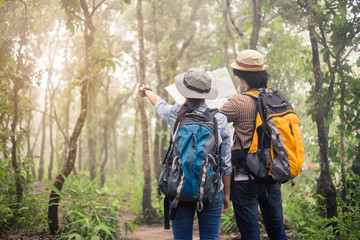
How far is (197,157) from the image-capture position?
2414 millimetres

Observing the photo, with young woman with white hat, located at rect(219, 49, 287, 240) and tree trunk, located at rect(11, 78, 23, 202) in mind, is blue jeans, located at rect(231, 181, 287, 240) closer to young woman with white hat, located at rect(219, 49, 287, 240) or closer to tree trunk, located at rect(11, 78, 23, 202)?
young woman with white hat, located at rect(219, 49, 287, 240)

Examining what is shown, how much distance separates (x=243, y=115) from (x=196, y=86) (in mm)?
531

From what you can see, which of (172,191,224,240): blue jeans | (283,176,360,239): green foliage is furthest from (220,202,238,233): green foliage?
(172,191,224,240): blue jeans

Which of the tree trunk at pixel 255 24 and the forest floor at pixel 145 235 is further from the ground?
the tree trunk at pixel 255 24

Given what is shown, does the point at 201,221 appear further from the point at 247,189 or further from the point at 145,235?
the point at 145,235

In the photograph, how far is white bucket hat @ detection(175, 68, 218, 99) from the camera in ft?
8.71

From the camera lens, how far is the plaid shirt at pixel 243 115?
2895 mm

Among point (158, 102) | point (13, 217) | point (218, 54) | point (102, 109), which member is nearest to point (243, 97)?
point (158, 102)

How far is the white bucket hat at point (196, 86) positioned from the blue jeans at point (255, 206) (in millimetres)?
812

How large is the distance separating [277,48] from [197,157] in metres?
7.04

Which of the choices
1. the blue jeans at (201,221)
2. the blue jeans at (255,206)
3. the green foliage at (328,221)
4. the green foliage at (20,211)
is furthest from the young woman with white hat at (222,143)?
the green foliage at (20,211)

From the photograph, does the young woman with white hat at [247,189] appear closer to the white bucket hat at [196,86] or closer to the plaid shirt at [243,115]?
the plaid shirt at [243,115]

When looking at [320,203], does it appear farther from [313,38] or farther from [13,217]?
[13,217]

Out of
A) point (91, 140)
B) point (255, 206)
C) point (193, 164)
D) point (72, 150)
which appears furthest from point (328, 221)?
point (91, 140)
